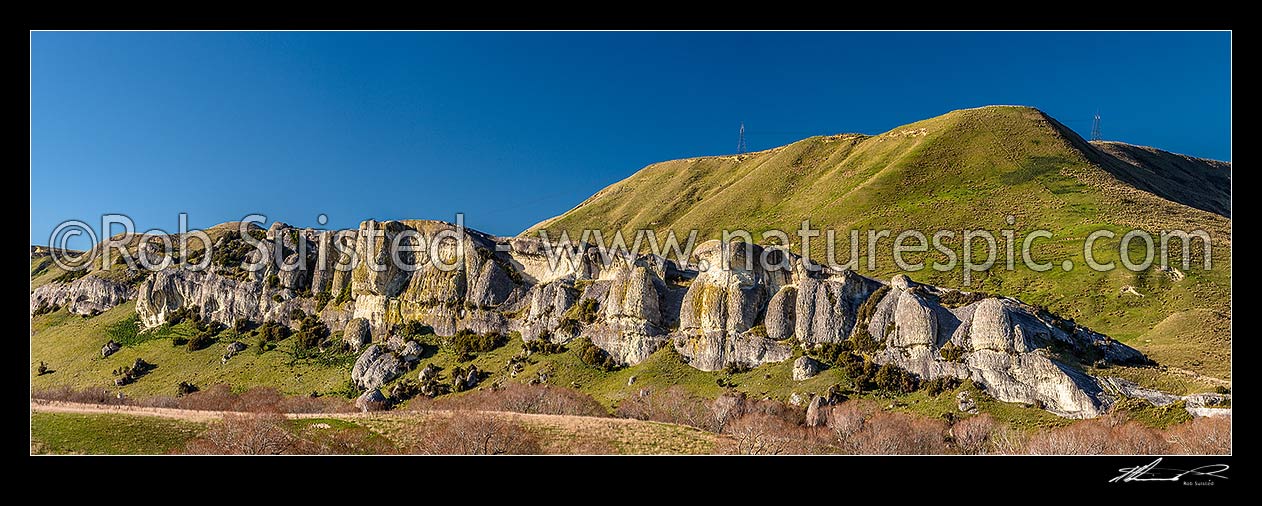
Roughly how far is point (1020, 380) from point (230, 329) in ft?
297

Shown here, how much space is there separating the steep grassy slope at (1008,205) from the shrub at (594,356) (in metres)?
48.9

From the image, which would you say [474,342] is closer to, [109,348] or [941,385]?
[941,385]

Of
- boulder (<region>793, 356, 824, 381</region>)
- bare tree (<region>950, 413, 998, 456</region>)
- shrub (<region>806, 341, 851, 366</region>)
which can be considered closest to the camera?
bare tree (<region>950, 413, 998, 456</region>)

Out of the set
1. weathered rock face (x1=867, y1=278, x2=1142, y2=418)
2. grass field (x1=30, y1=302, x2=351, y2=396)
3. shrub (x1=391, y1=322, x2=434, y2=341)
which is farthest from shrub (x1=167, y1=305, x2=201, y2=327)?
weathered rock face (x1=867, y1=278, x2=1142, y2=418)

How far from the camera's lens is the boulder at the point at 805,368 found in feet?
162

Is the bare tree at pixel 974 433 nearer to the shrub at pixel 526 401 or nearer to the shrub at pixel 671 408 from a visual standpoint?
the shrub at pixel 671 408

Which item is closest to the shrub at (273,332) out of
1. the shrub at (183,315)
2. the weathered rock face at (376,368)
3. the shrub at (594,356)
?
the shrub at (183,315)

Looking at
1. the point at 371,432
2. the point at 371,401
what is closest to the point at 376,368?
the point at 371,401

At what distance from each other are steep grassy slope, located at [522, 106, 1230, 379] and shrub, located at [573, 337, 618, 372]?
4886cm

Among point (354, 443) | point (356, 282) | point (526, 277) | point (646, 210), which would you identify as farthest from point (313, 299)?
point (646, 210)

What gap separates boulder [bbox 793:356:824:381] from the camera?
49.4 metres

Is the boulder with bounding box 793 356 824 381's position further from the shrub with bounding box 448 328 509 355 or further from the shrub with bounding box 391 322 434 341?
the shrub with bounding box 391 322 434 341

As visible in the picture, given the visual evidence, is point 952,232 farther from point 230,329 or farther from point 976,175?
point 230,329

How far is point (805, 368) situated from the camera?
163 ft
